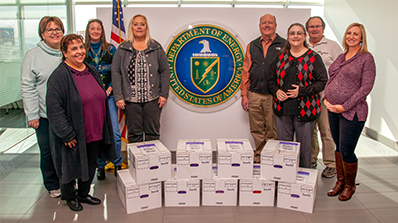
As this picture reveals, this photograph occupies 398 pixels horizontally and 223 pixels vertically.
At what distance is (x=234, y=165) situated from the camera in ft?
9.81

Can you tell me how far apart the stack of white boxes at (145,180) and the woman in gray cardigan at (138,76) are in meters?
0.55

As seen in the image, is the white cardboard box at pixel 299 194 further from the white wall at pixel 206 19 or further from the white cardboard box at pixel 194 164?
the white wall at pixel 206 19

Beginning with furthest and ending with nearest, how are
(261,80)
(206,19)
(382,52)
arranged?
(382,52), (206,19), (261,80)

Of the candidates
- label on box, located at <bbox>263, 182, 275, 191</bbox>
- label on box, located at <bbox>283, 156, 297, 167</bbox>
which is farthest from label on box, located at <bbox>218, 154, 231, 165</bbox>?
label on box, located at <bbox>283, 156, 297, 167</bbox>

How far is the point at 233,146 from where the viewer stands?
3.12 meters

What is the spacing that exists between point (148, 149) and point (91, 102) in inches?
28.3

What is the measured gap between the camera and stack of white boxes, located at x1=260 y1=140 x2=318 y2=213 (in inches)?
112

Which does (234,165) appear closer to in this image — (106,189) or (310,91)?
(310,91)

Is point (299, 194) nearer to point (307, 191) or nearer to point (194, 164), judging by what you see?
point (307, 191)

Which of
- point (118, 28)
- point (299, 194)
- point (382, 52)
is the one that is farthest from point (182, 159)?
point (382, 52)

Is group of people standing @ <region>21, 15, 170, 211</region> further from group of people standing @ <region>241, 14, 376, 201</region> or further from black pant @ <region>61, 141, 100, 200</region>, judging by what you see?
group of people standing @ <region>241, 14, 376, 201</region>

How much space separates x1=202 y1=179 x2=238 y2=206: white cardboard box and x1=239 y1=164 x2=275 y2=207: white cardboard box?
0.21 ft

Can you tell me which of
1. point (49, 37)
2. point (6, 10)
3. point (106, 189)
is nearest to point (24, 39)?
point (6, 10)

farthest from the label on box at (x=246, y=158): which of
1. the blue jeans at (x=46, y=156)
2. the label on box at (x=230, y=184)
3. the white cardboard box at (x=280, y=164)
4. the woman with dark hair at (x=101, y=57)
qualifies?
the blue jeans at (x=46, y=156)
